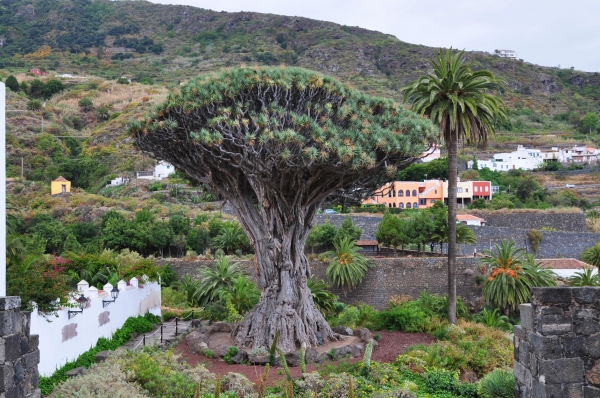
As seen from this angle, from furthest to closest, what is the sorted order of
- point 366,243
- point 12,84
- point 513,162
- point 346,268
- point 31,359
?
point 12,84, point 513,162, point 366,243, point 346,268, point 31,359

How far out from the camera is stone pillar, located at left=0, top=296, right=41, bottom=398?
609 centimetres

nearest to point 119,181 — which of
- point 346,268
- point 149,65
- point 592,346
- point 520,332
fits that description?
point 346,268

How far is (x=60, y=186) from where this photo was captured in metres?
54.2

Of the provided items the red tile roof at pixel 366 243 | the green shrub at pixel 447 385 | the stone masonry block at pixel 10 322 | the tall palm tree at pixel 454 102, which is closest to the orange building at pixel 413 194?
the red tile roof at pixel 366 243

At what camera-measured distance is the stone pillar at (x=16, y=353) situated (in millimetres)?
6086

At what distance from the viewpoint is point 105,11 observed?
476ft

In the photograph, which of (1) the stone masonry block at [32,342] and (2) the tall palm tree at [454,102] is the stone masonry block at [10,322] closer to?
(1) the stone masonry block at [32,342]

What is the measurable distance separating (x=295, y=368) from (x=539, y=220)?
3685 centimetres

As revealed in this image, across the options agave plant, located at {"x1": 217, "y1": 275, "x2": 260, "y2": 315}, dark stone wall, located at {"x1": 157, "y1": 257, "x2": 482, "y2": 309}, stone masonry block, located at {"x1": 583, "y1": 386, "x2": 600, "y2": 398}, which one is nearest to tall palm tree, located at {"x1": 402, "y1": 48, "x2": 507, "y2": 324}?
agave plant, located at {"x1": 217, "y1": 275, "x2": 260, "y2": 315}

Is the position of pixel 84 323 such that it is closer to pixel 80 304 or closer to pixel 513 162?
pixel 80 304

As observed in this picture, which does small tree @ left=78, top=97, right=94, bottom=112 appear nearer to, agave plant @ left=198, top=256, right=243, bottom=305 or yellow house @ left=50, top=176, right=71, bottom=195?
yellow house @ left=50, top=176, right=71, bottom=195

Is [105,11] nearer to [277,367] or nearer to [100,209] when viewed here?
[100,209]

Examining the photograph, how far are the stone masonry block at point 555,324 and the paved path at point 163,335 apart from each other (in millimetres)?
10504

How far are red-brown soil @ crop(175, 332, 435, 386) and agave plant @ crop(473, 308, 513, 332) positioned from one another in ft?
16.2
